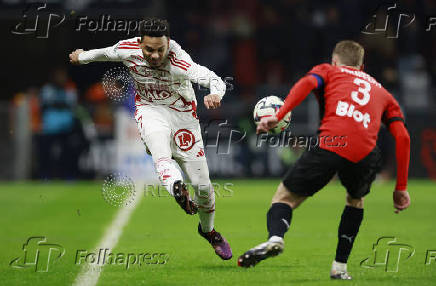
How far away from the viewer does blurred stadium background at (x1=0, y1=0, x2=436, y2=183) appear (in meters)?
18.0

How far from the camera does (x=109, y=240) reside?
30.7 ft

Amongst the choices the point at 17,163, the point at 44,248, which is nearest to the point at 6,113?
the point at 17,163

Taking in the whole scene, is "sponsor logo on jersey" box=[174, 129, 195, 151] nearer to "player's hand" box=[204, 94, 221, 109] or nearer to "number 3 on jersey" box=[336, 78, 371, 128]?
"player's hand" box=[204, 94, 221, 109]

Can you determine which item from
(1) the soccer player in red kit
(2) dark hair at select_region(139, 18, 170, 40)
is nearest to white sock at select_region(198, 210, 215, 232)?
(2) dark hair at select_region(139, 18, 170, 40)

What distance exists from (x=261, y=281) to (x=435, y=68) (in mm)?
14155

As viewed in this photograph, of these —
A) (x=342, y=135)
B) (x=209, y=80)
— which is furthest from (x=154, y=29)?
(x=342, y=135)

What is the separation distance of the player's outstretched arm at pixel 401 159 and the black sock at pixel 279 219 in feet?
2.59

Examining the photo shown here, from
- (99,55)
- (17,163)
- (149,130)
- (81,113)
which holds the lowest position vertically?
(17,163)

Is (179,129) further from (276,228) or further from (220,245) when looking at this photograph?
(276,228)

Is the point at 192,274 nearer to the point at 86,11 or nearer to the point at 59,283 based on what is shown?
the point at 59,283

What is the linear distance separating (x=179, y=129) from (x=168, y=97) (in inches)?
11.7

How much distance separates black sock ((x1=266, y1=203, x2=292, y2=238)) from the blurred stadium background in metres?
10.8

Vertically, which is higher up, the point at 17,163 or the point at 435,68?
the point at 435,68

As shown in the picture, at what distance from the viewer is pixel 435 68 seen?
64.5 ft
